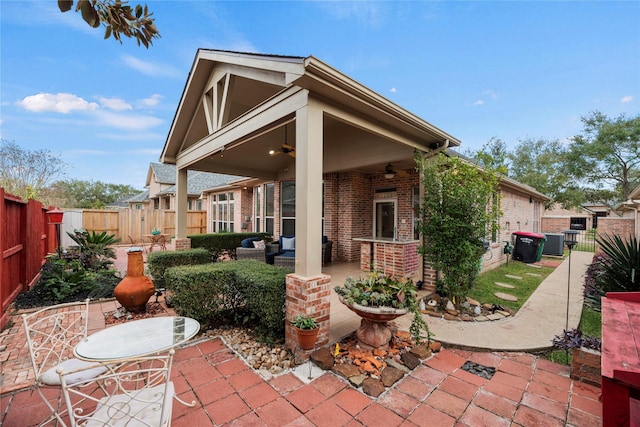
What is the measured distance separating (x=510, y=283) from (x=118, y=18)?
827cm

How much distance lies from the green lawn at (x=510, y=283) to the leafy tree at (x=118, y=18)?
6.00m

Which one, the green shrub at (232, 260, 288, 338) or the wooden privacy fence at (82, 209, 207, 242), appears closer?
the green shrub at (232, 260, 288, 338)

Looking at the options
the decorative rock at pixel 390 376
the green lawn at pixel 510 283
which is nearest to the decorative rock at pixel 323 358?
the decorative rock at pixel 390 376

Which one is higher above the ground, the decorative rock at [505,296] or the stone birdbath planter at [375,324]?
the stone birdbath planter at [375,324]

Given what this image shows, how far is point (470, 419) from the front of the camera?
2100 millimetres

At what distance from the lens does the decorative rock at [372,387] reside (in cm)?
238

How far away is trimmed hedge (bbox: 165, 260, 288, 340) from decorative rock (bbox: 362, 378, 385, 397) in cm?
126

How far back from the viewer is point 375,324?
126 inches

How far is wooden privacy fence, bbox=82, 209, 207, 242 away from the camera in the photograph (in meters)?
12.9

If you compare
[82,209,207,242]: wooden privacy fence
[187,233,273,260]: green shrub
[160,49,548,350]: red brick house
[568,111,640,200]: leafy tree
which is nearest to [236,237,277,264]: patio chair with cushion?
[187,233,273,260]: green shrub

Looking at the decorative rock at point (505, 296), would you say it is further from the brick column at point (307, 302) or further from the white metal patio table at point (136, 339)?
the white metal patio table at point (136, 339)

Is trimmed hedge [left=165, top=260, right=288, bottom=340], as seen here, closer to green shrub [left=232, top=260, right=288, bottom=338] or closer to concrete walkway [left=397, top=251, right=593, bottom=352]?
green shrub [left=232, top=260, right=288, bottom=338]

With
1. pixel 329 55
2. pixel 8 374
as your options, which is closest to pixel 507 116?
pixel 329 55

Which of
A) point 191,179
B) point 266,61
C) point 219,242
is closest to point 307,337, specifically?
point 266,61
